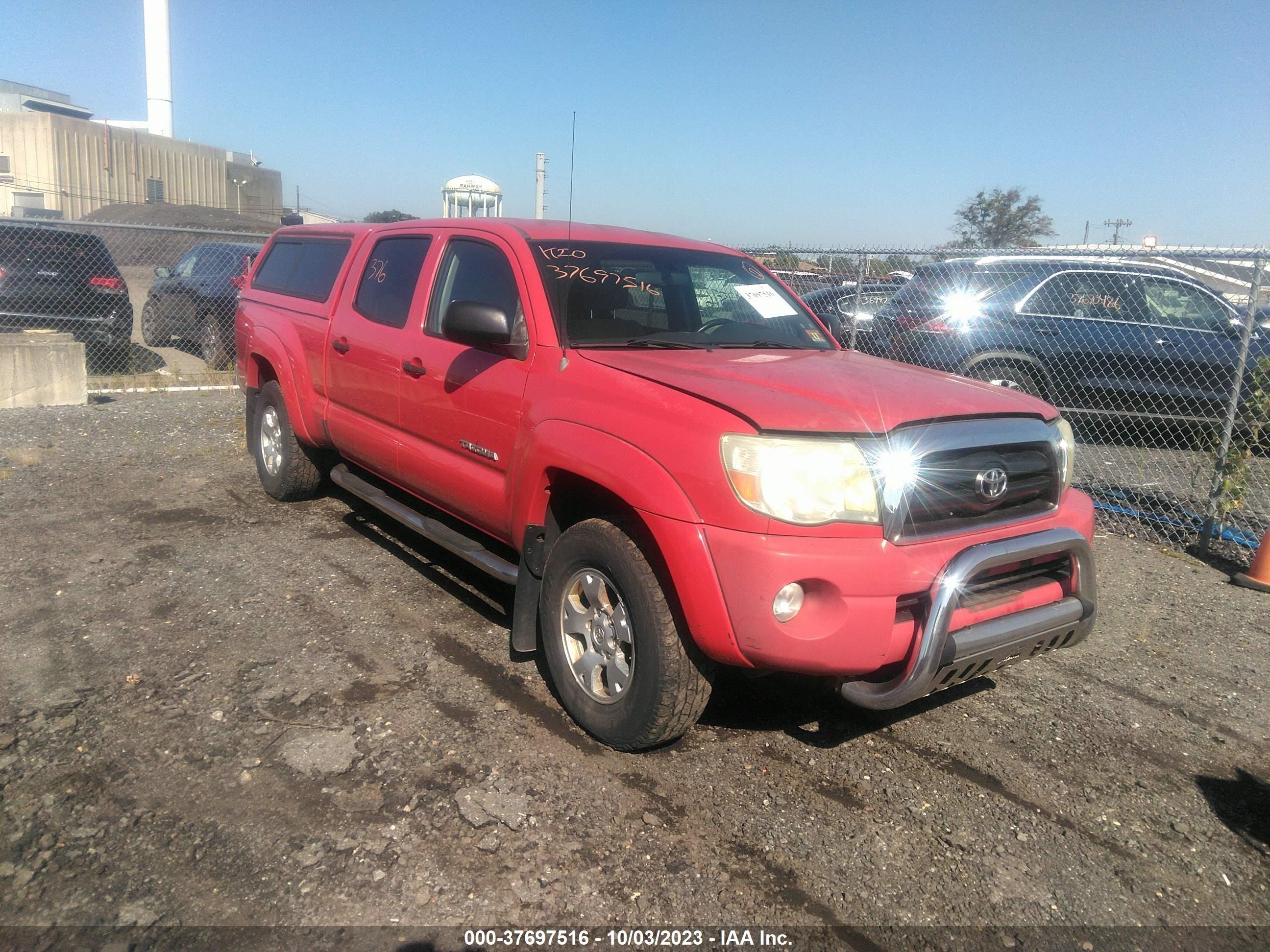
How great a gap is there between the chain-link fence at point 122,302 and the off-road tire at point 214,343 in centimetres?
1

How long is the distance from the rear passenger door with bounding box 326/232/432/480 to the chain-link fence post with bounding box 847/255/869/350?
4.12 meters

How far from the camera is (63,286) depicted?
10641 millimetres

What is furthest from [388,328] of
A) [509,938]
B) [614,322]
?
[509,938]

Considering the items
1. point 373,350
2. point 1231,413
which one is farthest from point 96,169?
point 1231,413

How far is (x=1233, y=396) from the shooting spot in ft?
20.1

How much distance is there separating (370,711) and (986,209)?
142 ft

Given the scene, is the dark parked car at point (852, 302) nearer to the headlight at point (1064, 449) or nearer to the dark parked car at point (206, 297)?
the headlight at point (1064, 449)

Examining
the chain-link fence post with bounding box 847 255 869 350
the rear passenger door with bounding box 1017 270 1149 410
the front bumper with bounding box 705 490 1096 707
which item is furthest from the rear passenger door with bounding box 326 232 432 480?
the rear passenger door with bounding box 1017 270 1149 410

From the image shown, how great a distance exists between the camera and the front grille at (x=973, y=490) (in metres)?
3.02

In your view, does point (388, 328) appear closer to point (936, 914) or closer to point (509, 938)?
point (509, 938)

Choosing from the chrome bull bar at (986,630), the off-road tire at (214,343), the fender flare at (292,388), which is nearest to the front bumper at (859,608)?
the chrome bull bar at (986,630)

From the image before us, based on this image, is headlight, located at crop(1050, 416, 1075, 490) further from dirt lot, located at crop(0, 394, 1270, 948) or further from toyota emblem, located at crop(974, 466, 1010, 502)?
dirt lot, located at crop(0, 394, 1270, 948)

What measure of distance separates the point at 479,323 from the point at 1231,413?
523 cm

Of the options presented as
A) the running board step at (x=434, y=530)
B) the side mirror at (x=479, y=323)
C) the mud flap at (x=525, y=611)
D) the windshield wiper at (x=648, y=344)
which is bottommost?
the mud flap at (x=525, y=611)
